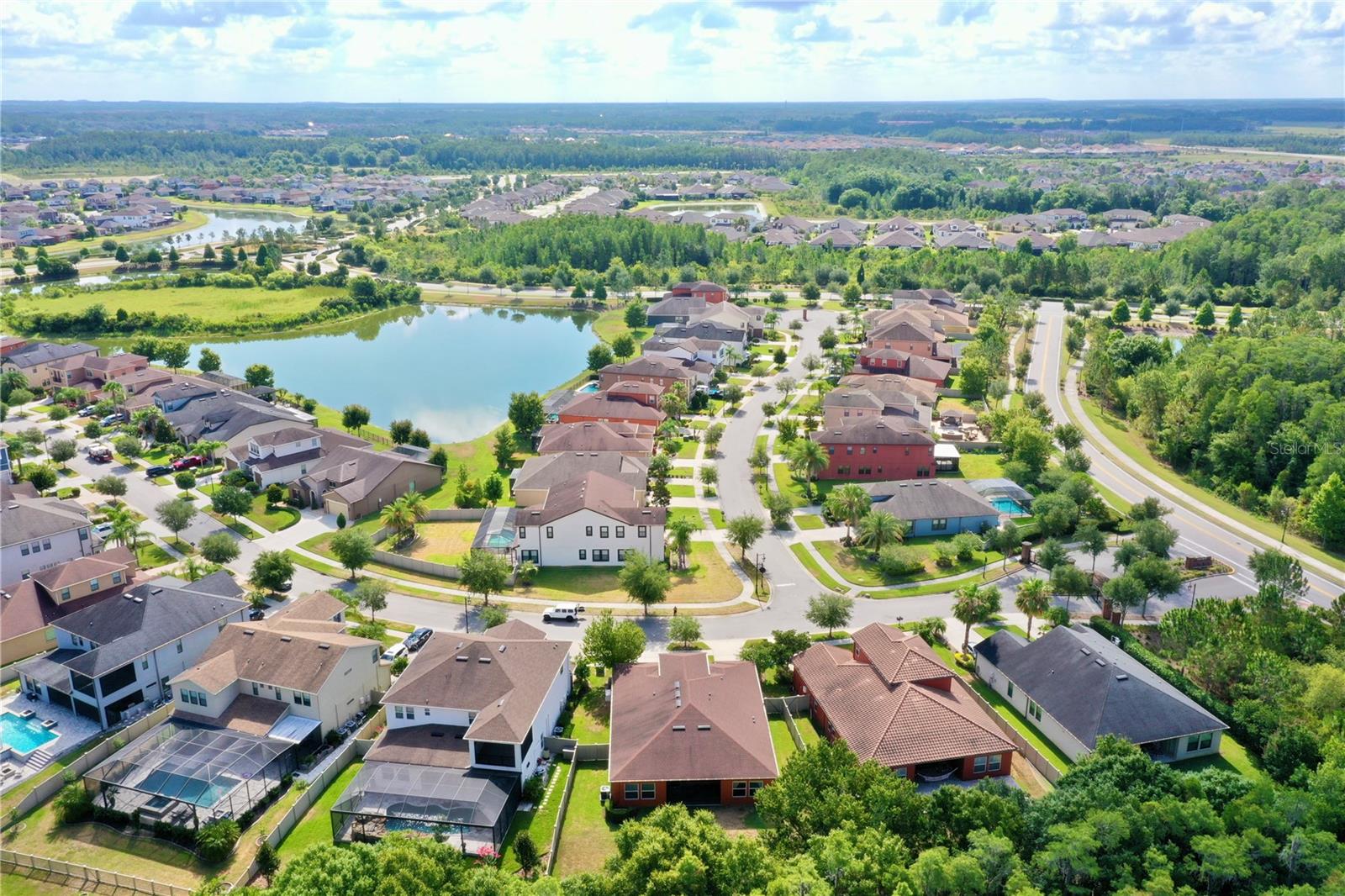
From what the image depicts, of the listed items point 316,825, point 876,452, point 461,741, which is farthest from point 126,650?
point 876,452

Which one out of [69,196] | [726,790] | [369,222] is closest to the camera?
[726,790]

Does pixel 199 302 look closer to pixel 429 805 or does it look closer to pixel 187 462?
pixel 187 462

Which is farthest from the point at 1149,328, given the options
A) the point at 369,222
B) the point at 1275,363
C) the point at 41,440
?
the point at 369,222

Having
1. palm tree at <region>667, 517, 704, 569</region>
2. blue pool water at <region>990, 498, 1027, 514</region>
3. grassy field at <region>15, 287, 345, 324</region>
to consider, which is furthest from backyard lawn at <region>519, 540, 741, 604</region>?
grassy field at <region>15, 287, 345, 324</region>

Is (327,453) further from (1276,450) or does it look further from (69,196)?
(69,196)

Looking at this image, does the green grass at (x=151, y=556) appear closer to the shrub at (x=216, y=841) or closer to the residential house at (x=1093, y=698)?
the shrub at (x=216, y=841)

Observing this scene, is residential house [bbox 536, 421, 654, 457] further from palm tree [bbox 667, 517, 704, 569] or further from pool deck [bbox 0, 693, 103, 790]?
pool deck [bbox 0, 693, 103, 790]

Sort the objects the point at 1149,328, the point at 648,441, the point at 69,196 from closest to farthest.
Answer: the point at 648,441 < the point at 1149,328 < the point at 69,196
